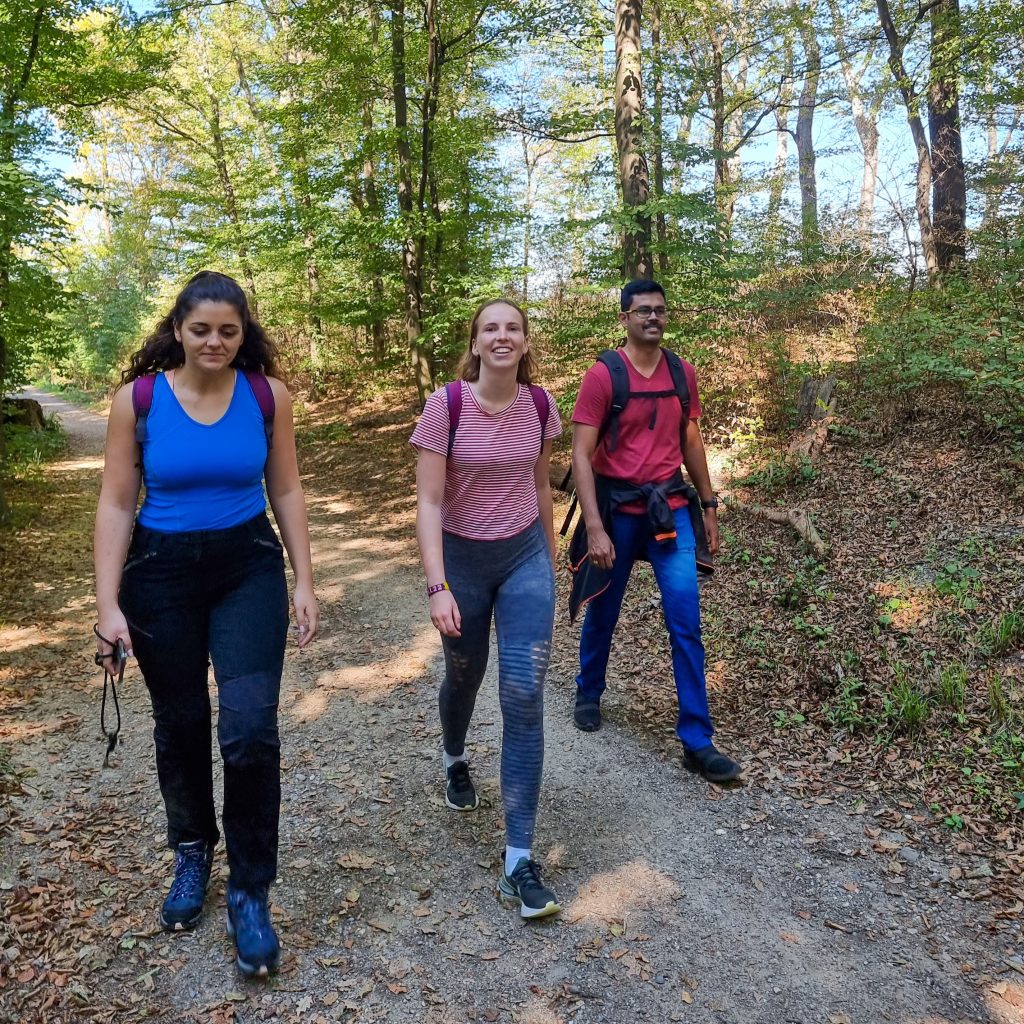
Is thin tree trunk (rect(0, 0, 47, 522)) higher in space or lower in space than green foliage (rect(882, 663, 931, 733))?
higher

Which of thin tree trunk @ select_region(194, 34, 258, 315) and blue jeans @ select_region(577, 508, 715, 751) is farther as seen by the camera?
thin tree trunk @ select_region(194, 34, 258, 315)

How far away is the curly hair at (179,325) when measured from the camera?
2549 mm

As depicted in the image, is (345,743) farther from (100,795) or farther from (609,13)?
(609,13)

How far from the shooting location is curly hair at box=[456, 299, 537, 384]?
10.1 ft

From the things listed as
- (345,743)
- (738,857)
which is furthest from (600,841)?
(345,743)

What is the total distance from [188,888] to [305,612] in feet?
3.88

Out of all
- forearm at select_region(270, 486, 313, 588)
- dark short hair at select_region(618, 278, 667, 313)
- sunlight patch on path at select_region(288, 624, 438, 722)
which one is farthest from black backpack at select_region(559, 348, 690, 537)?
sunlight patch on path at select_region(288, 624, 438, 722)

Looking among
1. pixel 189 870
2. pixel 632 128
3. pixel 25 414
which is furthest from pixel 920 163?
pixel 25 414

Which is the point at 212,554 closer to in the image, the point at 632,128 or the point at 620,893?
the point at 620,893

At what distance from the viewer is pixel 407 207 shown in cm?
1264

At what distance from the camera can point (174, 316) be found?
2607 millimetres

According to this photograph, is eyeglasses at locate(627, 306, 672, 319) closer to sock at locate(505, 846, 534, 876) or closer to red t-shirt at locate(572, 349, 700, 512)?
red t-shirt at locate(572, 349, 700, 512)

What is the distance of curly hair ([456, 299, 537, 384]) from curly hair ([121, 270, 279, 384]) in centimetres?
84

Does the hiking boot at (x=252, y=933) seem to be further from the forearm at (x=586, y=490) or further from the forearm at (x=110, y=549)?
the forearm at (x=586, y=490)
